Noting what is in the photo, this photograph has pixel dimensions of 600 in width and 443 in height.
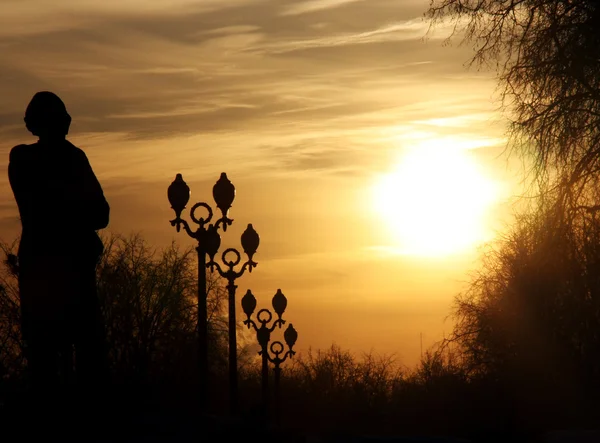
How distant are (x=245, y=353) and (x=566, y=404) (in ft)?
68.0

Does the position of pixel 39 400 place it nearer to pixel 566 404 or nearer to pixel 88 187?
pixel 88 187

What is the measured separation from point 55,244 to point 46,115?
1094mm

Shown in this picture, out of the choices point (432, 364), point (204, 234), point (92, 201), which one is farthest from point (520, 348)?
point (92, 201)

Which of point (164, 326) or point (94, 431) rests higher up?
point (164, 326)

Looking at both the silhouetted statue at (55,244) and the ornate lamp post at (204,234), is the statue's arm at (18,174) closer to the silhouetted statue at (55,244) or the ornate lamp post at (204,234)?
the silhouetted statue at (55,244)

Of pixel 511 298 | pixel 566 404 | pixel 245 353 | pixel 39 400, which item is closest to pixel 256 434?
pixel 39 400

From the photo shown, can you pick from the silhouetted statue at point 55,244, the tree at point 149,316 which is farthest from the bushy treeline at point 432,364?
the silhouetted statue at point 55,244

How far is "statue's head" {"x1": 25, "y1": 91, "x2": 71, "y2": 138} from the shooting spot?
9.91 m

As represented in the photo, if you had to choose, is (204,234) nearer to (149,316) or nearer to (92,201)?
(92,201)

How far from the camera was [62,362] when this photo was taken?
1020 centimetres

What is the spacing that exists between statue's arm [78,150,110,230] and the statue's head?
0.29m

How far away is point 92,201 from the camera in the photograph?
9953mm

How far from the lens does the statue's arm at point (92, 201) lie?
994cm

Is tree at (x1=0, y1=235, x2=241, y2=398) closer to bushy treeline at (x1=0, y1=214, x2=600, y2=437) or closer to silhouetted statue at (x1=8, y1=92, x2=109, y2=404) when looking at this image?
bushy treeline at (x1=0, y1=214, x2=600, y2=437)
